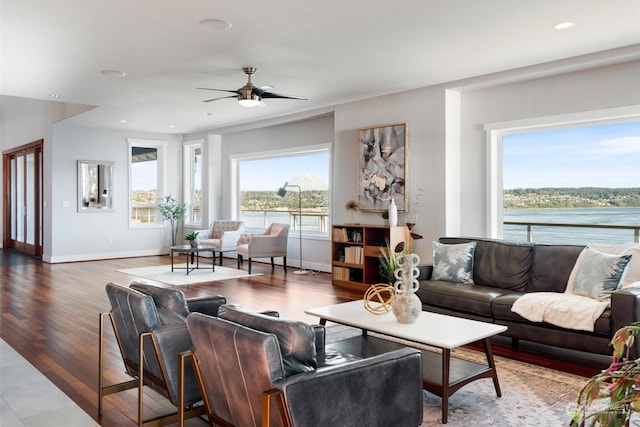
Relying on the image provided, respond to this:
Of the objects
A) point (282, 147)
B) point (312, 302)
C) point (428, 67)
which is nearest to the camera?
point (428, 67)

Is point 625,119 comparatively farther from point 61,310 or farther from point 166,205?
point 166,205

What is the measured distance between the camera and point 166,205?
36.1 ft

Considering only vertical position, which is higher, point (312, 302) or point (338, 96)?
point (338, 96)

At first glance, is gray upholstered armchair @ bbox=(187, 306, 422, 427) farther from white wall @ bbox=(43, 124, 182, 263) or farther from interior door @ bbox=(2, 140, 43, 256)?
interior door @ bbox=(2, 140, 43, 256)

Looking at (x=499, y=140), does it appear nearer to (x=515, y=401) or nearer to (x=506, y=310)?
(x=506, y=310)

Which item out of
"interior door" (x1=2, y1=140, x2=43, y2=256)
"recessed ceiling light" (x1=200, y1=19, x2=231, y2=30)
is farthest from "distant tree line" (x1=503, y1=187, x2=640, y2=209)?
"interior door" (x1=2, y1=140, x2=43, y2=256)

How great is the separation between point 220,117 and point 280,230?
2357mm

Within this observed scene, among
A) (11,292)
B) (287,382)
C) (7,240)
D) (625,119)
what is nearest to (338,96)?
(625,119)

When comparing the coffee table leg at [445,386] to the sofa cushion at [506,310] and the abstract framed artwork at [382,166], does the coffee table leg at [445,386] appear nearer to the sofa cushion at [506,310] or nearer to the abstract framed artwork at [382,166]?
the sofa cushion at [506,310]

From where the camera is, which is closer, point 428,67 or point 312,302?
point 428,67

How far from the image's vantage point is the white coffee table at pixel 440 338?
278cm

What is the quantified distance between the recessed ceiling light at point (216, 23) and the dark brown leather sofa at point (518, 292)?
2.94 m

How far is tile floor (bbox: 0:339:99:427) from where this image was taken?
274 centimetres

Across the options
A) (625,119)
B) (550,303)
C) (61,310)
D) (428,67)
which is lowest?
(61,310)
